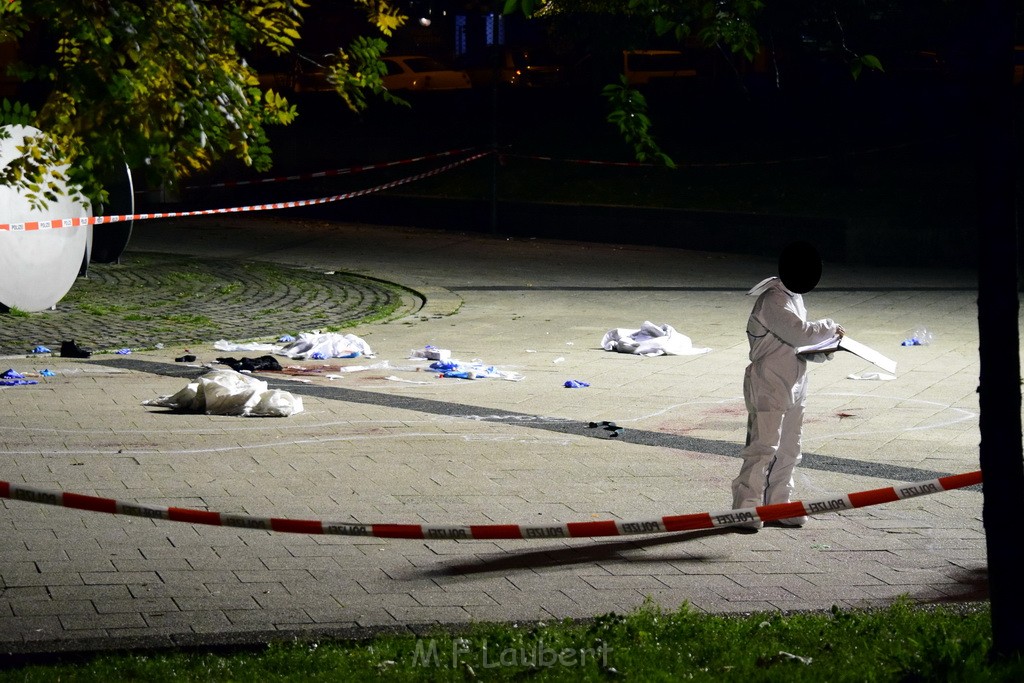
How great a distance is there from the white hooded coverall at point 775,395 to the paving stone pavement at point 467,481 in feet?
0.87

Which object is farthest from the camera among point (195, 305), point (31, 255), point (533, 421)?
point (195, 305)

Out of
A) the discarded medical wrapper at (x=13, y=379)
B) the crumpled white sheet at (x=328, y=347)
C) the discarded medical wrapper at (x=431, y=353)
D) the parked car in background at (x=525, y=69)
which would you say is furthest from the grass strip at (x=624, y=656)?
the parked car in background at (x=525, y=69)

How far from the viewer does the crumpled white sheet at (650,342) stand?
41.5 feet

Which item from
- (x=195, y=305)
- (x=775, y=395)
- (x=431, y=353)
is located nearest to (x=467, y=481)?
(x=775, y=395)

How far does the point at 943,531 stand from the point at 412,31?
134 feet

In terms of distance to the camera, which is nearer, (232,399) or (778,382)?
(778,382)

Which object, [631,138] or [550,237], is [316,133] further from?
[631,138]

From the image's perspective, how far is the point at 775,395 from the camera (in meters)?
6.90

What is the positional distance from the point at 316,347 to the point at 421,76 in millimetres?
22726

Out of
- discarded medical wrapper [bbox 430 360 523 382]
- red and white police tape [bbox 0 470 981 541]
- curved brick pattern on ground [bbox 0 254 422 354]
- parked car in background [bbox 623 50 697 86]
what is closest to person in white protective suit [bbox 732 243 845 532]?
red and white police tape [bbox 0 470 981 541]

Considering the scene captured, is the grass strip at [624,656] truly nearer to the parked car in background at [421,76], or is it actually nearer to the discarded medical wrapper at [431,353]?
the discarded medical wrapper at [431,353]

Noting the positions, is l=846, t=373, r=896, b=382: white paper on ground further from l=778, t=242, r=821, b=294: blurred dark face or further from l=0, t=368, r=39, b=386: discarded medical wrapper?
l=0, t=368, r=39, b=386: discarded medical wrapper

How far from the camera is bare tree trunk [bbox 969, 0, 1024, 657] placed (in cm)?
482

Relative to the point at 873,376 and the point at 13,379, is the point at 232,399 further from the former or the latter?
the point at 873,376
